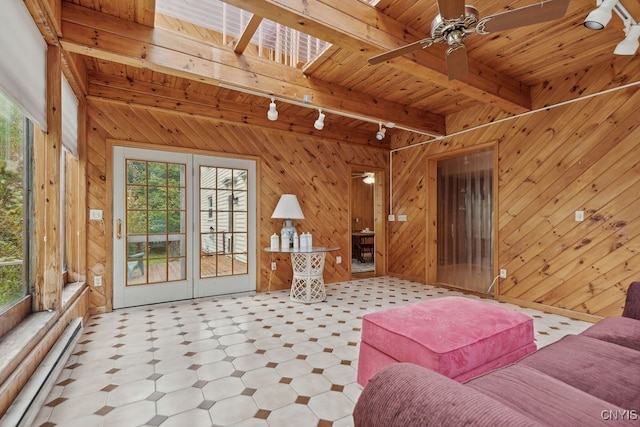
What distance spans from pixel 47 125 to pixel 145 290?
2.32 metres

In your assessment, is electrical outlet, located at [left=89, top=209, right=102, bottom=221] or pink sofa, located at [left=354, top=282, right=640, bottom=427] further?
electrical outlet, located at [left=89, top=209, right=102, bottom=221]

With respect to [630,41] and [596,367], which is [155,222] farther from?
[630,41]

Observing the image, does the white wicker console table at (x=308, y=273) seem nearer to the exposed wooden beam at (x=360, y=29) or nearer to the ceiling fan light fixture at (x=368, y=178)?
the exposed wooden beam at (x=360, y=29)

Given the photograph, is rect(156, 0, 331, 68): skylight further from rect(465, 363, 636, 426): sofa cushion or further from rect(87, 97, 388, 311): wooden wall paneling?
rect(465, 363, 636, 426): sofa cushion

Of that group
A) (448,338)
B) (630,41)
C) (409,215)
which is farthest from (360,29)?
(409,215)

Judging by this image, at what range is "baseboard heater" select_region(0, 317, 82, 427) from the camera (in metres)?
1.60

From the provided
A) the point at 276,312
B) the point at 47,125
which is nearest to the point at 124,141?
the point at 47,125

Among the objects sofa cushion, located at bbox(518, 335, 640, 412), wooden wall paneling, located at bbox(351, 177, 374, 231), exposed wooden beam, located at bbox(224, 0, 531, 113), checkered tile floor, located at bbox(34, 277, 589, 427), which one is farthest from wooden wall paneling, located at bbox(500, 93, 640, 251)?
wooden wall paneling, located at bbox(351, 177, 374, 231)

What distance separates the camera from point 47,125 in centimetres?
241

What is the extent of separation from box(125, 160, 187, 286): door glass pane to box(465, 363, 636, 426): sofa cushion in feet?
12.8

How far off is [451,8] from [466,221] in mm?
3837

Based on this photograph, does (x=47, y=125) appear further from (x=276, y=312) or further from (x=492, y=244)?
(x=492, y=244)

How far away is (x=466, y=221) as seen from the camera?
195 inches

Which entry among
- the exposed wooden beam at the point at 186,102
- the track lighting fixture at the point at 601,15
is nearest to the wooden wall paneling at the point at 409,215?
the exposed wooden beam at the point at 186,102
